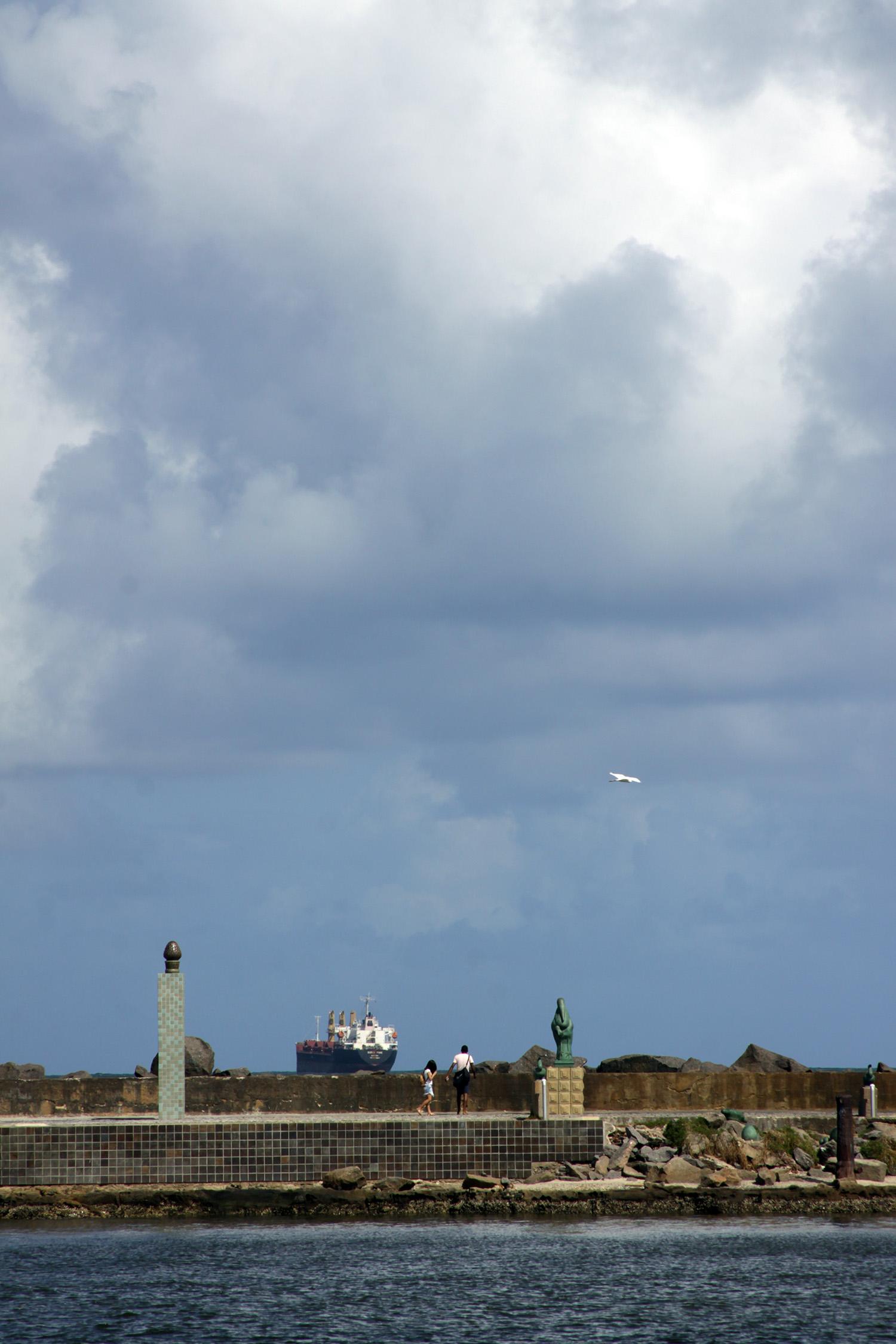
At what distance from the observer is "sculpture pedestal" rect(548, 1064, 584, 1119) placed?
2775 centimetres

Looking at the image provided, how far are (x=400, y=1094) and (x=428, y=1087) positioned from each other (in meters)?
2.58

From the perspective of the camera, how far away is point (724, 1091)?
32.8 m

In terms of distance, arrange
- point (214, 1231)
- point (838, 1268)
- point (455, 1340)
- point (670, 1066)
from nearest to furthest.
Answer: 1. point (455, 1340)
2. point (838, 1268)
3. point (214, 1231)
4. point (670, 1066)

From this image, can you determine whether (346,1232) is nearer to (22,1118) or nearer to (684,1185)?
(684,1185)

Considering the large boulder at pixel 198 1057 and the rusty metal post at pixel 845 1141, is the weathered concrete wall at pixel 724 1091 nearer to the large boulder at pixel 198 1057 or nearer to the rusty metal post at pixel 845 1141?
the rusty metal post at pixel 845 1141

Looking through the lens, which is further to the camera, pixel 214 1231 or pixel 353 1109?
pixel 353 1109

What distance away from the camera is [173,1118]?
86.7ft

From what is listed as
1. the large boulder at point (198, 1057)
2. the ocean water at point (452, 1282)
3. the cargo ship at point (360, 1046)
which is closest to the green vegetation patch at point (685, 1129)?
the ocean water at point (452, 1282)

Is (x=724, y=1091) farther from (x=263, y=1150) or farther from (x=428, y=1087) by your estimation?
(x=263, y=1150)

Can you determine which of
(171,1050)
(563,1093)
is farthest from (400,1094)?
(171,1050)

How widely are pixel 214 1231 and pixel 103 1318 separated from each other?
180 inches

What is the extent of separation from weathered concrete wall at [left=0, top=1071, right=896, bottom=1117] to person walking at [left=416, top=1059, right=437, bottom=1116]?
5.85 ft

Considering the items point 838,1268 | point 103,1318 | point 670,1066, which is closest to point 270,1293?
point 103,1318

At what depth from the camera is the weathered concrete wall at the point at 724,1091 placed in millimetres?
32625
